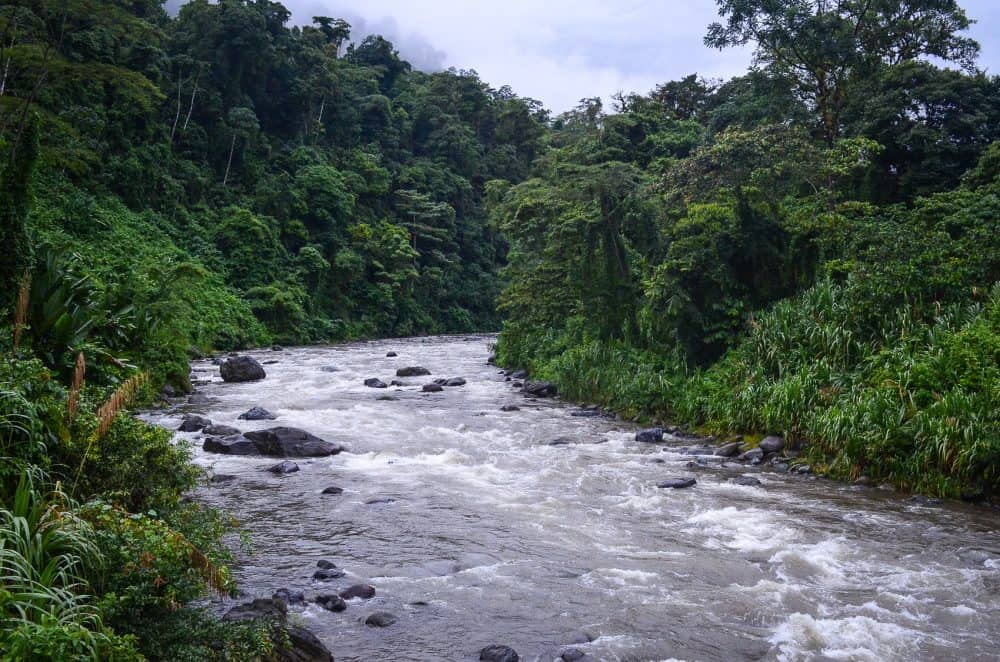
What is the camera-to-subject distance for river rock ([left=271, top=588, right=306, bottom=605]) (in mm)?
7262

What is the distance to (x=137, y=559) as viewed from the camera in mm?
5164

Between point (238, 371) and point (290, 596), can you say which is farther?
point (238, 371)

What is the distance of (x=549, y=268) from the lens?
1025 inches

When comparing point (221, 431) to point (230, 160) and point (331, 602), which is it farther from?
point (230, 160)

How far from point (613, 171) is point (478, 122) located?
5212 cm

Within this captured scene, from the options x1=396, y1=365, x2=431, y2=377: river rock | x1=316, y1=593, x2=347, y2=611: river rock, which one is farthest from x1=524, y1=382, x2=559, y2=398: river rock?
x1=316, y1=593, x2=347, y2=611: river rock

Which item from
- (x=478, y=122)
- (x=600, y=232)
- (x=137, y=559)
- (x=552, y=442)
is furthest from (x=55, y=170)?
(x=478, y=122)

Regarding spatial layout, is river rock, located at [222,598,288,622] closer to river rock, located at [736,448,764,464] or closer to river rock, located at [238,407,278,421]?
river rock, located at [736,448,764,464]

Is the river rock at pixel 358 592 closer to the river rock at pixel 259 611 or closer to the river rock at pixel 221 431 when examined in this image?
the river rock at pixel 259 611

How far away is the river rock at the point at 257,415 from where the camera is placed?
1800 cm

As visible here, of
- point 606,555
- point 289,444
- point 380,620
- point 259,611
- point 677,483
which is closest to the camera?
point 259,611

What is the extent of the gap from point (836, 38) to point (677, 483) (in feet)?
60.9

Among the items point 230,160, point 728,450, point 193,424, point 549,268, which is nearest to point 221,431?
point 193,424

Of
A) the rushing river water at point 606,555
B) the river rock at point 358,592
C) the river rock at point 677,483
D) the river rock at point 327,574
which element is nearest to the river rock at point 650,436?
the rushing river water at point 606,555
